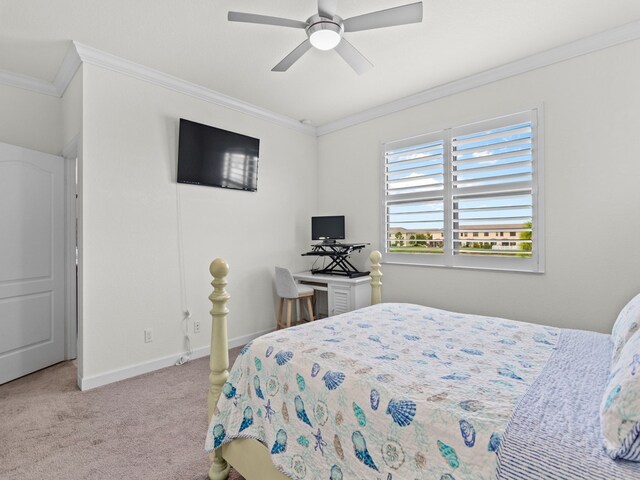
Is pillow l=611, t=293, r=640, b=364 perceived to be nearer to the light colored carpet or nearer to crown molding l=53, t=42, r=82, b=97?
the light colored carpet

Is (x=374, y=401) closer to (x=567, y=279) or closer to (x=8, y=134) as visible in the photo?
(x=567, y=279)

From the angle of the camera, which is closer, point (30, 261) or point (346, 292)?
point (30, 261)

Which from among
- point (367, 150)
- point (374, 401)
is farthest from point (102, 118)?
point (374, 401)

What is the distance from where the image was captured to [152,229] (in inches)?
118

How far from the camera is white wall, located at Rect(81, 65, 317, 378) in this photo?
2.69m

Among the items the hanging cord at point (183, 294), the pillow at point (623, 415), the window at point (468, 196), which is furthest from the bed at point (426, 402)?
the hanging cord at point (183, 294)

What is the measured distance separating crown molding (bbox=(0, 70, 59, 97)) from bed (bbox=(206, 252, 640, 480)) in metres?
2.97

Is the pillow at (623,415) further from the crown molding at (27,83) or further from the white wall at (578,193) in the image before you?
the crown molding at (27,83)

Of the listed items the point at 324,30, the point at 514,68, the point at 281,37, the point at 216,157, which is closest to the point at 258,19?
the point at 324,30

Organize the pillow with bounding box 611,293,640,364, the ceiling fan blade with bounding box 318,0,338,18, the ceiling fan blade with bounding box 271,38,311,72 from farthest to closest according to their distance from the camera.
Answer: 1. the ceiling fan blade with bounding box 271,38,311,72
2. the ceiling fan blade with bounding box 318,0,338,18
3. the pillow with bounding box 611,293,640,364

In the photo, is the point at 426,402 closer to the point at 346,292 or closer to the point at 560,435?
the point at 560,435

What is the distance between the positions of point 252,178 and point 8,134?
215 cm

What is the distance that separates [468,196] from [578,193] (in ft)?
2.73

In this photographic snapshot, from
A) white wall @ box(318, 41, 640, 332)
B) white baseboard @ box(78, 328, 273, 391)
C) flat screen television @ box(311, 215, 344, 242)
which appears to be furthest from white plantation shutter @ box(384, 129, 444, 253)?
white baseboard @ box(78, 328, 273, 391)
